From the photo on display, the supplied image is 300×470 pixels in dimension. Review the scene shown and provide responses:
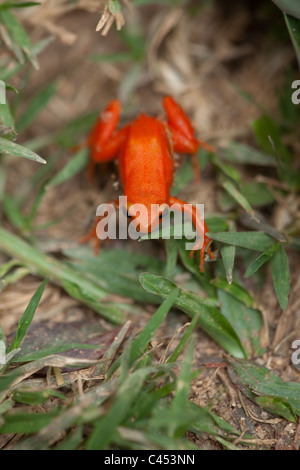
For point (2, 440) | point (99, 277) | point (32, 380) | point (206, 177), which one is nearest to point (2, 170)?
point (99, 277)

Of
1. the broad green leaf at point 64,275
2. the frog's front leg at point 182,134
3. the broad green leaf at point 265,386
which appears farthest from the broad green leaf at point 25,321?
the frog's front leg at point 182,134

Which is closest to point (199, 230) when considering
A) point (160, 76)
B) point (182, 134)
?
point (182, 134)

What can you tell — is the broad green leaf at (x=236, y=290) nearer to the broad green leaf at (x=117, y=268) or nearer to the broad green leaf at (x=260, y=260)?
the broad green leaf at (x=260, y=260)

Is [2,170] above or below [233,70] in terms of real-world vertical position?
below

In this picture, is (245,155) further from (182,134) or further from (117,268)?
(117,268)

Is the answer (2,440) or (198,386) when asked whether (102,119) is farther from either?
(2,440)
